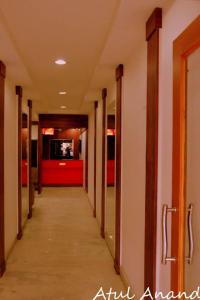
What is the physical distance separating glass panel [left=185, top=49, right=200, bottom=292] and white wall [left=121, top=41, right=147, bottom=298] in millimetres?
1039

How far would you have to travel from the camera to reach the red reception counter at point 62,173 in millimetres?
12508

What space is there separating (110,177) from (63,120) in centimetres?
580

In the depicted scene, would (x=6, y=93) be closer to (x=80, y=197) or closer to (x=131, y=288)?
(x=131, y=288)

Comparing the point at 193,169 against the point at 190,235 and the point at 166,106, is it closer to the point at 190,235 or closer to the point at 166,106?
the point at 190,235

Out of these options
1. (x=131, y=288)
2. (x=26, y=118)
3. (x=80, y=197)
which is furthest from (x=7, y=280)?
(x=80, y=197)

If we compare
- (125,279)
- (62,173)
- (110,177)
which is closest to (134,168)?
(125,279)

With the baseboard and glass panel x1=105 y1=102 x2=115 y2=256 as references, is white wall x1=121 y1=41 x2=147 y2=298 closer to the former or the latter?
the baseboard

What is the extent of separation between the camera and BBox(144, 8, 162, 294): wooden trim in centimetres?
236

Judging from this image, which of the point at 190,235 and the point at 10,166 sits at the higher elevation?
the point at 10,166

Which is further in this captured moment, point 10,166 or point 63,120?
point 63,120

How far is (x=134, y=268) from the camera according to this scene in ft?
10.5

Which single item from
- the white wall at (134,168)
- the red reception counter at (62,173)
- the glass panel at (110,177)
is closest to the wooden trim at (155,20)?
the white wall at (134,168)

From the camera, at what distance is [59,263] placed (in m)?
4.32

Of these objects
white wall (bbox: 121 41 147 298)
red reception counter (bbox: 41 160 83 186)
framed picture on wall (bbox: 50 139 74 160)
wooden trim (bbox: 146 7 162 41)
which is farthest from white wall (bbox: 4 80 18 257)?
framed picture on wall (bbox: 50 139 74 160)
